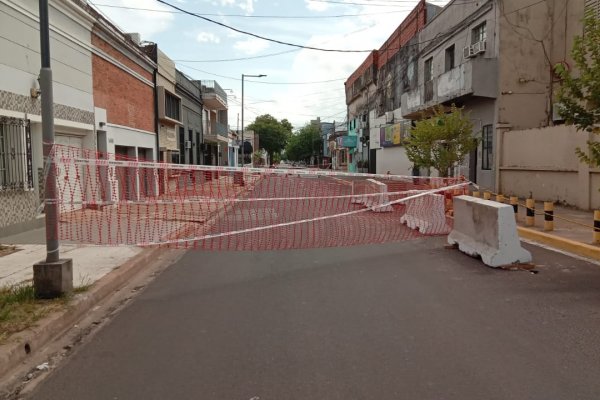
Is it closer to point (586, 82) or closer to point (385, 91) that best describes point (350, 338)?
point (586, 82)

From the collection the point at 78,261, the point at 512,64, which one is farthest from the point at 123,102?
the point at 512,64

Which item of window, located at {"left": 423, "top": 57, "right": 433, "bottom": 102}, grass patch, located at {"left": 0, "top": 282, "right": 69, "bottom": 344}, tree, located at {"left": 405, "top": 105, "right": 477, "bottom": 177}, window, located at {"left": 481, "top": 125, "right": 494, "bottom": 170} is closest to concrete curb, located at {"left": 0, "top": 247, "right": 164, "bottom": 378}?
grass patch, located at {"left": 0, "top": 282, "right": 69, "bottom": 344}

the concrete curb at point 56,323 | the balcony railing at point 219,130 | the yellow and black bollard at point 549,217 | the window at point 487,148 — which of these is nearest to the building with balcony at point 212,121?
the balcony railing at point 219,130

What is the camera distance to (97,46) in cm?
1609

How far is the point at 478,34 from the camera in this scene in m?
23.2

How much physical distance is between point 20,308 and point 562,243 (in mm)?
8805

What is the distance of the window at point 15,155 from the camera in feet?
34.5

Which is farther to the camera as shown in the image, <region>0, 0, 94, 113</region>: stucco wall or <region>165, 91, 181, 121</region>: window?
<region>165, 91, 181, 121</region>: window

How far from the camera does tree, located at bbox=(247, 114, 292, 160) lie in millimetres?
97062

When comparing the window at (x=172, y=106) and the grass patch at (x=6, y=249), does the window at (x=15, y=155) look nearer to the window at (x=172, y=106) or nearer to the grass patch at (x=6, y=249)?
the grass patch at (x=6, y=249)

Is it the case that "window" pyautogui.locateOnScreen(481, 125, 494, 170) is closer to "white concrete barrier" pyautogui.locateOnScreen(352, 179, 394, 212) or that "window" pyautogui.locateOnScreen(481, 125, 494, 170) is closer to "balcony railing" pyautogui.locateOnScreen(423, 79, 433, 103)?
"balcony railing" pyautogui.locateOnScreen(423, 79, 433, 103)

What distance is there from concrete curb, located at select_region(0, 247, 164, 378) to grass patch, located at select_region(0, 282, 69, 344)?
101 millimetres

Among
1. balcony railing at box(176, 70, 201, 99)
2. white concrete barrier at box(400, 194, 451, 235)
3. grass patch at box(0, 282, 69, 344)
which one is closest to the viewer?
grass patch at box(0, 282, 69, 344)

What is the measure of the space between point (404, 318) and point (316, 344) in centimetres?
120
